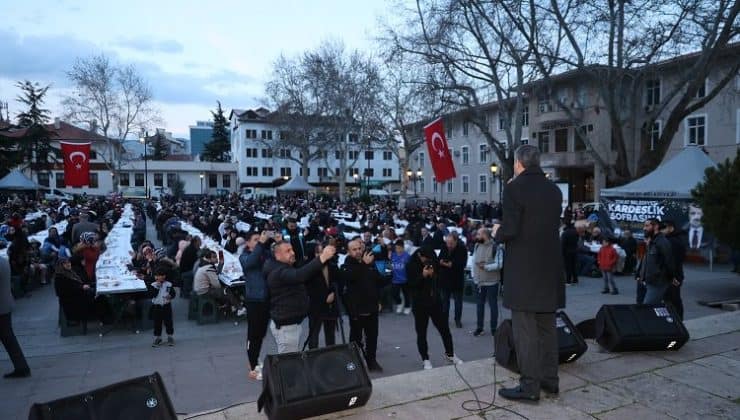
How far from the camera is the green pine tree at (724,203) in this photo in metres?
8.75

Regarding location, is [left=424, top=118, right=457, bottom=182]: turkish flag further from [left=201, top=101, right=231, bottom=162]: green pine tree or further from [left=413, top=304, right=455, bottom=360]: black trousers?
[left=201, top=101, right=231, bottom=162]: green pine tree

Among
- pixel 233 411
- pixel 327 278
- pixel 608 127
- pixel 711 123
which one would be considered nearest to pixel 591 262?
pixel 327 278

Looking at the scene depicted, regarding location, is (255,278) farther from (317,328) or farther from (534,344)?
(534,344)

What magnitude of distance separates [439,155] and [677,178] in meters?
7.93

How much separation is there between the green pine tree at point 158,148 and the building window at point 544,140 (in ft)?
196

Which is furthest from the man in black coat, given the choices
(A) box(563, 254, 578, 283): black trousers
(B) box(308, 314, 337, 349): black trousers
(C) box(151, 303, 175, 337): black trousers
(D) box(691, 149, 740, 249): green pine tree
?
(A) box(563, 254, 578, 283): black trousers

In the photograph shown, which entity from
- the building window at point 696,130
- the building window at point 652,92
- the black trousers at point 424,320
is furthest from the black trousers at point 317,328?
the building window at point 652,92

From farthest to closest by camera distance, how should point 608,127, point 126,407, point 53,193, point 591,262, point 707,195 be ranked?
point 53,193 → point 608,127 → point 591,262 → point 707,195 → point 126,407

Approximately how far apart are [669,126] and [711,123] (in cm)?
1060

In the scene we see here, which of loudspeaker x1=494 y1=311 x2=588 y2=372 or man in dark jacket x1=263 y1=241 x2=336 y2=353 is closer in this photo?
loudspeaker x1=494 y1=311 x2=588 y2=372

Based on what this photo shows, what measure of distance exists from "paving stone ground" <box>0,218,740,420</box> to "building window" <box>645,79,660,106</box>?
2229 centimetres

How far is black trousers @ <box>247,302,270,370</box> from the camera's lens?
5.57 metres

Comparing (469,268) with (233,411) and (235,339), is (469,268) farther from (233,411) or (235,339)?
(233,411)

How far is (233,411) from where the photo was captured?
11.9ft
